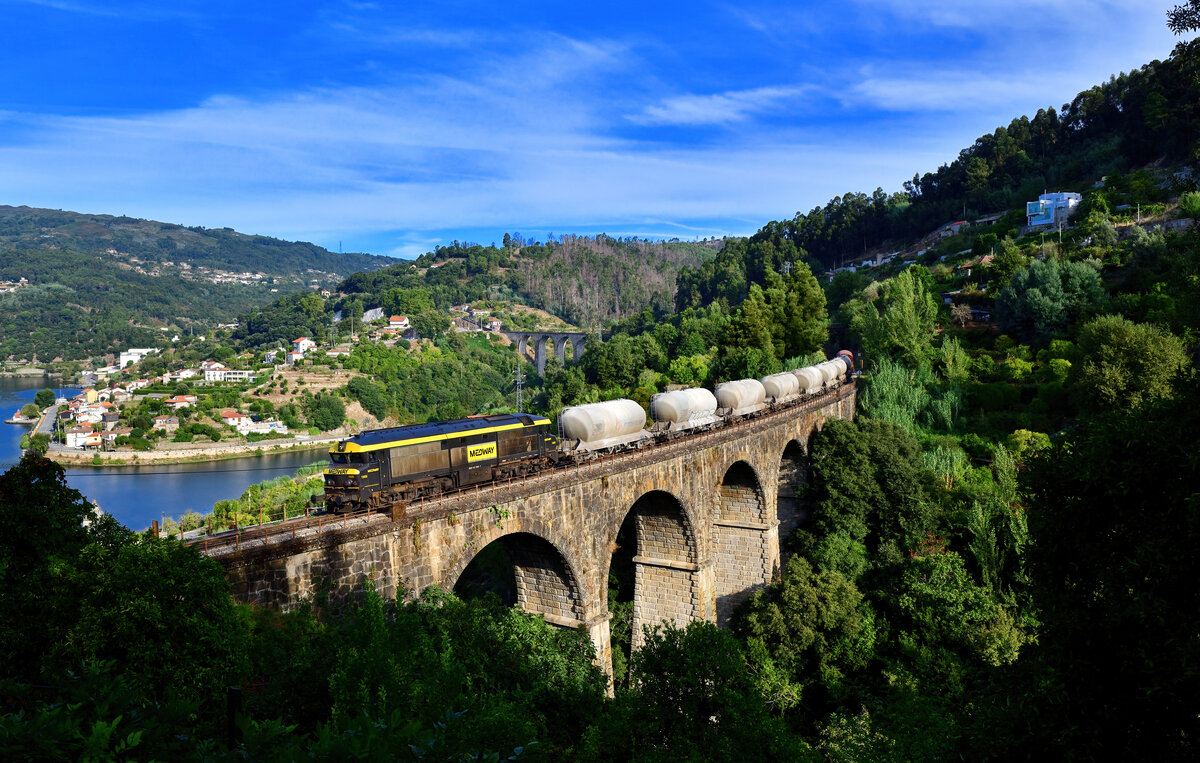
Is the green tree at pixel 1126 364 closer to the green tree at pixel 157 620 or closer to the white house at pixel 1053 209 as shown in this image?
the green tree at pixel 157 620

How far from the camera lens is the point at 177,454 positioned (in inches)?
3794

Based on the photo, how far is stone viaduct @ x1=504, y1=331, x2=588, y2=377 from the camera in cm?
14962

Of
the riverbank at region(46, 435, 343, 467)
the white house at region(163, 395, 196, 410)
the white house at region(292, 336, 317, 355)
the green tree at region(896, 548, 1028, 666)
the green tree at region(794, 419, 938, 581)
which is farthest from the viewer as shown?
the white house at region(292, 336, 317, 355)

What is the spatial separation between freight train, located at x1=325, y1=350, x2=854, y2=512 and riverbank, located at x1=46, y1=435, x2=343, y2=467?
75491 millimetres

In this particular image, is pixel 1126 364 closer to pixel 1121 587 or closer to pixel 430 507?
pixel 1121 587

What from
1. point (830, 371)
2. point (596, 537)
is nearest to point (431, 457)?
point (596, 537)

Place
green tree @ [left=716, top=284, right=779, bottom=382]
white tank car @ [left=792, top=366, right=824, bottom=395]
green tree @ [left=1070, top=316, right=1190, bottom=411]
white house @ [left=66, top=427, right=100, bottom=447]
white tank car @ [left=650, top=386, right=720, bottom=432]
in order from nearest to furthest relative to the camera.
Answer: white tank car @ [left=650, top=386, right=720, bottom=432] < green tree @ [left=1070, top=316, right=1190, bottom=411] < white tank car @ [left=792, top=366, right=824, bottom=395] < green tree @ [left=716, top=284, right=779, bottom=382] < white house @ [left=66, top=427, right=100, bottom=447]

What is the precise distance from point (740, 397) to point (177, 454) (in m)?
87.9

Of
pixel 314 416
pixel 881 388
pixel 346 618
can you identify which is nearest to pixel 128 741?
pixel 346 618

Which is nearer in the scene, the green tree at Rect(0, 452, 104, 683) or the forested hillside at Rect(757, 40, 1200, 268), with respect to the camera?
the green tree at Rect(0, 452, 104, 683)

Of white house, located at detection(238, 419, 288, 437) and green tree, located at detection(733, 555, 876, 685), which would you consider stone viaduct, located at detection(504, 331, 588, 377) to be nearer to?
white house, located at detection(238, 419, 288, 437)

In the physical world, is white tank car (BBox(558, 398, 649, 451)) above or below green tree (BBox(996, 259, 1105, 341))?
below

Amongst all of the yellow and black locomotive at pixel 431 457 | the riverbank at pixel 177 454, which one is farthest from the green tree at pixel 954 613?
the riverbank at pixel 177 454

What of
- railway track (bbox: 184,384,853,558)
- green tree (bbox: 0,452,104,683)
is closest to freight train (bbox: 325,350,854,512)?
railway track (bbox: 184,384,853,558)
